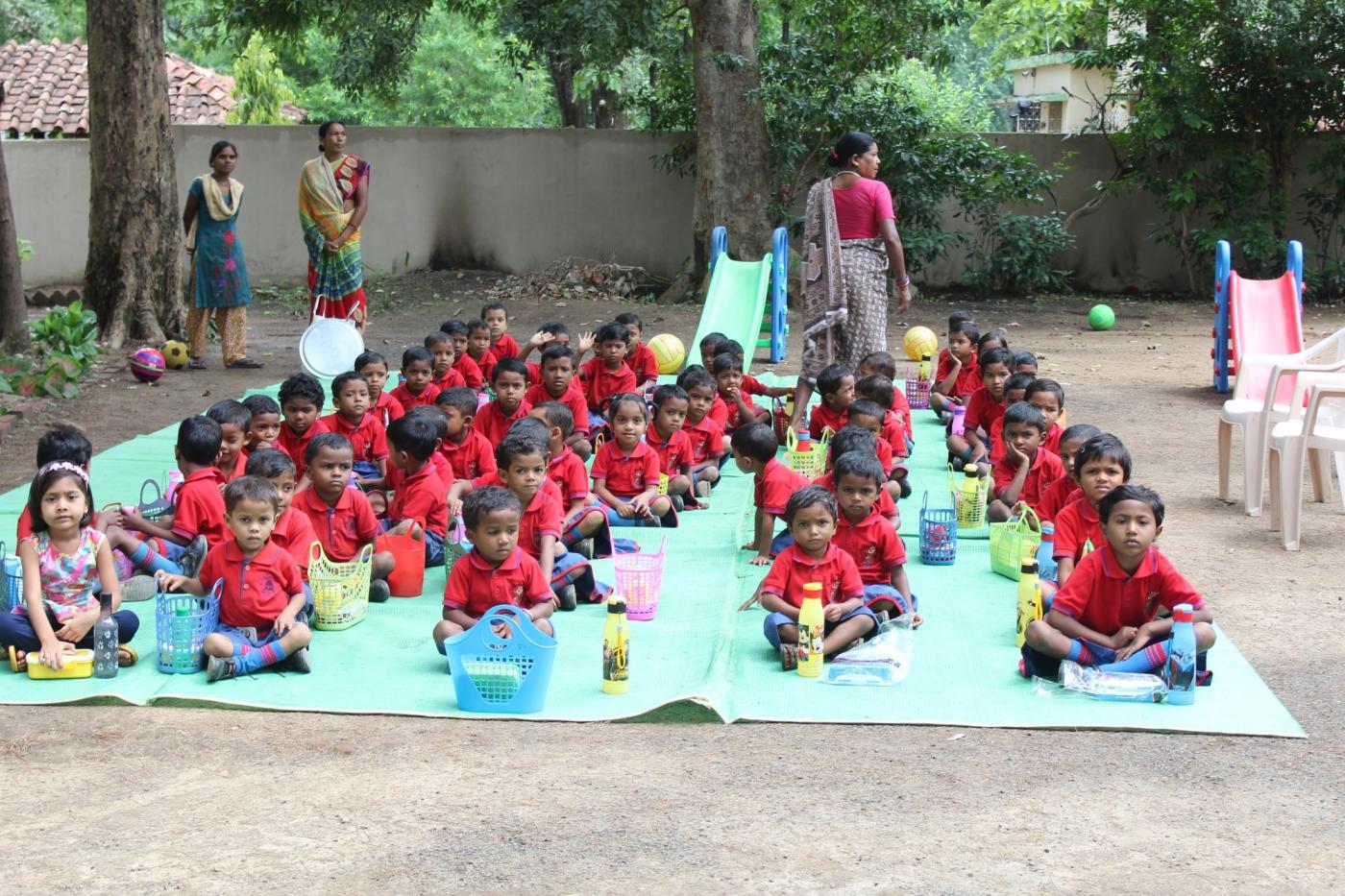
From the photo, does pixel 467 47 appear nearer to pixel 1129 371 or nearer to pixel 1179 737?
pixel 1129 371

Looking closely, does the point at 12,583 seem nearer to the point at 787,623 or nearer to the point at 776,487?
the point at 787,623

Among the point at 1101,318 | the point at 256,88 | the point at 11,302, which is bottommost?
the point at 1101,318

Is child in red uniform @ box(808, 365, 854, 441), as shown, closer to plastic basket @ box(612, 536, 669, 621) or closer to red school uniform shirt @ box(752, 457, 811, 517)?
red school uniform shirt @ box(752, 457, 811, 517)

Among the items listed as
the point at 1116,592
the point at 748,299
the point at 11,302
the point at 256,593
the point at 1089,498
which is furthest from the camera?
the point at 748,299

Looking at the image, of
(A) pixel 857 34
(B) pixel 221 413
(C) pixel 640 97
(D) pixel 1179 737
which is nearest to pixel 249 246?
(C) pixel 640 97

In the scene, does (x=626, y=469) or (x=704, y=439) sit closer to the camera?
(x=626, y=469)

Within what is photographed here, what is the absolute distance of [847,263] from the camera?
9.65 meters

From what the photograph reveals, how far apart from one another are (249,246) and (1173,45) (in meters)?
11.7

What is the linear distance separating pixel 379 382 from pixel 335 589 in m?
2.96

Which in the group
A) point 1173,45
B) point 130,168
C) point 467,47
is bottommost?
point 130,168

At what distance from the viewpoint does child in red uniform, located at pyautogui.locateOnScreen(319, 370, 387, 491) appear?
25.1 feet

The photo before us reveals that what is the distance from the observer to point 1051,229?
58.1 ft

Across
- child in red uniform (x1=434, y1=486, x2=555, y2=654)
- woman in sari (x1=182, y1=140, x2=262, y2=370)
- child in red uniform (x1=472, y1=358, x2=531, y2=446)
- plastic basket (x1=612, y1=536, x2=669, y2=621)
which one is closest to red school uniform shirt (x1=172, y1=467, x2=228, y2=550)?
child in red uniform (x1=434, y1=486, x2=555, y2=654)

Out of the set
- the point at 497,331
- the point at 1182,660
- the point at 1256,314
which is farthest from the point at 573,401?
the point at 1256,314
